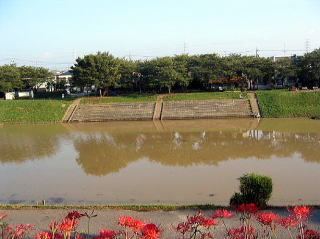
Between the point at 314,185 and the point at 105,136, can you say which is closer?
the point at 314,185

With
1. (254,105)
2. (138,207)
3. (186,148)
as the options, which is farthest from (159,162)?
(254,105)

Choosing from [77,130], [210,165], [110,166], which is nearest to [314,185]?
[210,165]

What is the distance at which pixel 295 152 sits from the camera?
60.3 ft

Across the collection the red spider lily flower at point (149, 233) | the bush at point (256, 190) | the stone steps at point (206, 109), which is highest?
the red spider lily flower at point (149, 233)

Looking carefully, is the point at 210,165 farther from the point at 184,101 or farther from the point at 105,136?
the point at 184,101

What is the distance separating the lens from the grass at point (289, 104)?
3105 cm

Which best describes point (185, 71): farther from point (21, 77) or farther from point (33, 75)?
point (21, 77)

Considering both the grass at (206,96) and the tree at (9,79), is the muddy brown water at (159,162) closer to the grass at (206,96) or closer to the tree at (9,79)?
the grass at (206,96)

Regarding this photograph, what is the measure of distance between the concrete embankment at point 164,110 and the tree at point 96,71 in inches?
147

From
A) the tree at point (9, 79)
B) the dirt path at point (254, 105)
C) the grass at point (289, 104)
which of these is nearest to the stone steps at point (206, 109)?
the dirt path at point (254, 105)

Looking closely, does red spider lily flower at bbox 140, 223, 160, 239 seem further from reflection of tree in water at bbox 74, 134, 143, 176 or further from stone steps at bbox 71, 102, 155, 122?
stone steps at bbox 71, 102, 155, 122

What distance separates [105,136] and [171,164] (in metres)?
9.60

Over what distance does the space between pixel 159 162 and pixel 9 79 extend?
111 feet

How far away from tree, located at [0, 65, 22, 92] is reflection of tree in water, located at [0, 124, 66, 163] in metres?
12.8
